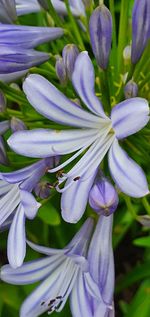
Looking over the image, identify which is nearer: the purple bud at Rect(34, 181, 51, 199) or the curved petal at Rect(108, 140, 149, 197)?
the curved petal at Rect(108, 140, 149, 197)

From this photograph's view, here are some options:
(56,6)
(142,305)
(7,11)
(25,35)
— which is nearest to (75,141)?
(25,35)

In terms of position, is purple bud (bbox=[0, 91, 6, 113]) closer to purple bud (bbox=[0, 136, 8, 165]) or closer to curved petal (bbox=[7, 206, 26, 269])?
purple bud (bbox=[0, 136, 8, 165])

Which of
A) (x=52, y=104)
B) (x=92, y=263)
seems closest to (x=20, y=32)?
(x=52, y=104)

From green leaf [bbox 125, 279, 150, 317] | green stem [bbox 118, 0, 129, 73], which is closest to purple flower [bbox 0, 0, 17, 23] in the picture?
green stem [bbox 118, 0, 129, 73]

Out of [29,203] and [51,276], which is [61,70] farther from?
[51,276]

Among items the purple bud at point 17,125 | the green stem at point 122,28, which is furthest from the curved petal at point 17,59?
the green stem at point 122,28

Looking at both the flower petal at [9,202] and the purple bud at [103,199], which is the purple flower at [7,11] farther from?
the purple bud at [103,199]
